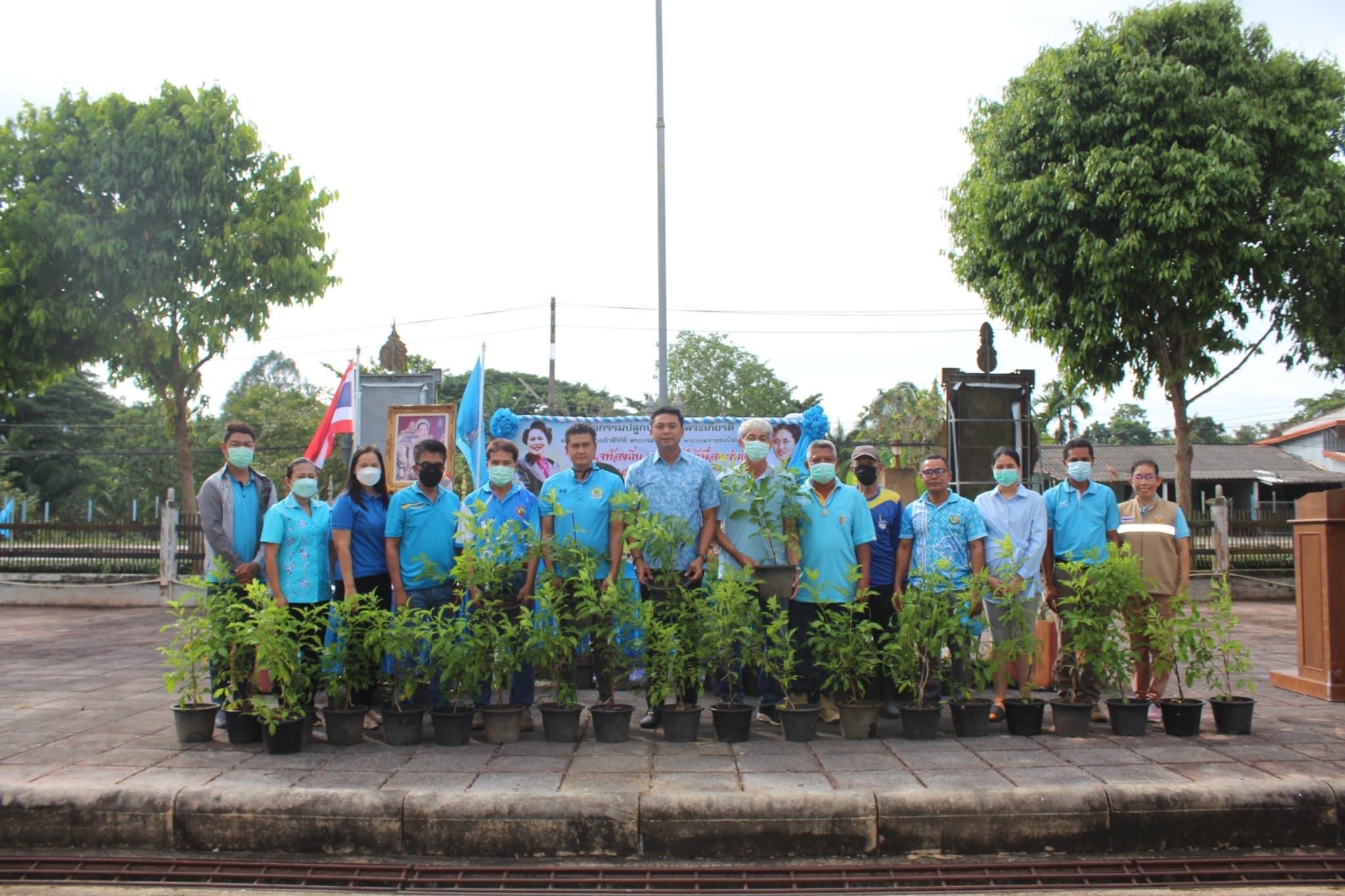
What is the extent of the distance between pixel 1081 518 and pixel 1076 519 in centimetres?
3

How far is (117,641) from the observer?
35.2 ft

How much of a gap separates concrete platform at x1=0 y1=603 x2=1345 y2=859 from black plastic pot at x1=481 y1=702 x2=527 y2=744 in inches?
8.3

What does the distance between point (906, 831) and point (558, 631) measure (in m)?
2.15

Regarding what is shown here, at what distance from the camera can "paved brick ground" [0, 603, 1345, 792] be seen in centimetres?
466

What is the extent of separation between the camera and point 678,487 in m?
5.96

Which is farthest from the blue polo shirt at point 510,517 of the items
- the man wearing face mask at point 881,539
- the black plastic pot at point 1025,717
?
the black plastic pot at point 1025,717

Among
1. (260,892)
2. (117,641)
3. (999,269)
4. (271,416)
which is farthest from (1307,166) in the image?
(271,416)

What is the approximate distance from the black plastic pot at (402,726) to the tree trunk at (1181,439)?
14101mm

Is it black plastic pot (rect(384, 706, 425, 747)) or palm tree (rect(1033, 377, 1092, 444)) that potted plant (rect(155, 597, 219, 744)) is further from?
palm tree (rect(1033, 377, 1092, 444))

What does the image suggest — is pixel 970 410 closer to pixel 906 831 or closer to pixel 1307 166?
pixel 906 831

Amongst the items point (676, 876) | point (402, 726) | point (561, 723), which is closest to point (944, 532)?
point (561, 723)

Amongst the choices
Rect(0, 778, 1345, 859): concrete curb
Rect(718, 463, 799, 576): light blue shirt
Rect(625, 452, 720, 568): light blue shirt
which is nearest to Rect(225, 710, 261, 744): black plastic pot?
Rect(0, 778, 1345, 859): concrete curb

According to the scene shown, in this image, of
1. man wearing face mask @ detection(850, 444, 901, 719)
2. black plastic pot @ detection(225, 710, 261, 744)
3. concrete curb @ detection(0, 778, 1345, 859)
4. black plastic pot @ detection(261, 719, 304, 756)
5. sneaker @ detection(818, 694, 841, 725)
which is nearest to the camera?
concrete curb @ detection(0, 778, 1345, 859)

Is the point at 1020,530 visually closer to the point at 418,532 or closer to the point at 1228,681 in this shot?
the point at 1228,681
